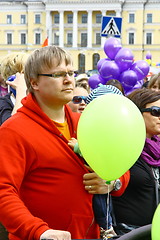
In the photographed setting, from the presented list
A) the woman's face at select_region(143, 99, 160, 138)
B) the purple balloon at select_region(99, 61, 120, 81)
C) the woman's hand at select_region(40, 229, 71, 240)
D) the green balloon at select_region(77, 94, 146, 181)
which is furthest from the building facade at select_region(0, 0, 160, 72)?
the woman's hand at select_region(40, 229, 71, 240)

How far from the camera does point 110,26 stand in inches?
260

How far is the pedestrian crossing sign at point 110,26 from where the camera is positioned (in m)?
6.57

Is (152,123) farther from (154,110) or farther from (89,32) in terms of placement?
(89,32)

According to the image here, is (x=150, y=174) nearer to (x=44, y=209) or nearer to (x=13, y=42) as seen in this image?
(x=44, y=209)

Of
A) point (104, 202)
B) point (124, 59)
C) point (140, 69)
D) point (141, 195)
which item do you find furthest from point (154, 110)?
point (140, 69)

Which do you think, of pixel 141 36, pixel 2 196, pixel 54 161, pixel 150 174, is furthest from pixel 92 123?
pixel 141 36

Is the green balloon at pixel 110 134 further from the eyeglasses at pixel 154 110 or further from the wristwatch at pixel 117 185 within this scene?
the eyeglasses at pixel 154 110

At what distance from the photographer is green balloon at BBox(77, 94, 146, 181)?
152 centimetres

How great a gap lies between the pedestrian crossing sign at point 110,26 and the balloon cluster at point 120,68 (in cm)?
62

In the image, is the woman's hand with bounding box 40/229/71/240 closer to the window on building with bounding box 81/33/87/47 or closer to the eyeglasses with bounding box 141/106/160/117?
the eyeglasses with bounding box 141/106/160/117

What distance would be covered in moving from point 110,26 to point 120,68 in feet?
3.17

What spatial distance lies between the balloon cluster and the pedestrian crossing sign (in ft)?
2.02

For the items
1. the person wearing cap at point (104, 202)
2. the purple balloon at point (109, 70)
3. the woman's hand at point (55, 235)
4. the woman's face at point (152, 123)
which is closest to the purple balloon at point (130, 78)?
the purple balloon at point (109, 70)

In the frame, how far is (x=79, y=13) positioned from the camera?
52.8 meters
